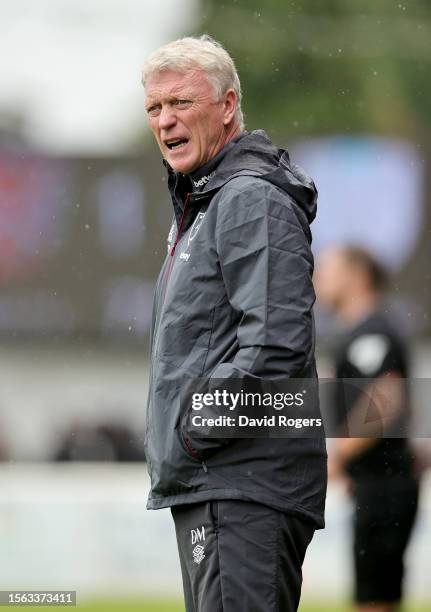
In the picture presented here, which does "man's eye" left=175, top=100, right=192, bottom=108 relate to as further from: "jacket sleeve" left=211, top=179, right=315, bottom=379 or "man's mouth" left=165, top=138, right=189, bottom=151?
"jacket sleeve" left=211, top=179, right=315, bottom=379

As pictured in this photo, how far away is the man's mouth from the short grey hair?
0.40 ft

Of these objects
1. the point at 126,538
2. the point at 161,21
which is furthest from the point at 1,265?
the point at 126,538

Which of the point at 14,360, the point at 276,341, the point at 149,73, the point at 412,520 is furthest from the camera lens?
the point at 14,360

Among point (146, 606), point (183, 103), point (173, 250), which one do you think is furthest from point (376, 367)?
point (146, 606)

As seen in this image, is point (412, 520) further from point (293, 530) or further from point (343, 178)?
point (343, 178)

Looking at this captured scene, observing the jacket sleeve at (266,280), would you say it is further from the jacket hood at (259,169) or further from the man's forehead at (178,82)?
the man's forehead at (178,82)

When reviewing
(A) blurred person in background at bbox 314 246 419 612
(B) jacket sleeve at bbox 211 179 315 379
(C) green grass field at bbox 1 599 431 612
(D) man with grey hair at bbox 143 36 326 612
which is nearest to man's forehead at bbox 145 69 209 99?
(D) man with grey hair at bbox 143 36 326 612

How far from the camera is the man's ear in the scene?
2.99 m

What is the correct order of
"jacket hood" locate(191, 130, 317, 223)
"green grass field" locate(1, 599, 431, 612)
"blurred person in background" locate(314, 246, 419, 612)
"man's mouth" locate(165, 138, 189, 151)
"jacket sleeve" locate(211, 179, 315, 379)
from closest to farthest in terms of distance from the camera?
"jacket sleeve" locate(211, 179, 315, 379) < "jacket hood" locate(191, 130, 317, 223) < "man's mouth" locate(165, 138, 189, 151) < "blurred person in background" locate(314, 246, 419, 612) < "green grass field" locate(1, 599, 431, 612)

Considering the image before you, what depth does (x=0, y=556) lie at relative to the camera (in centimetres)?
618

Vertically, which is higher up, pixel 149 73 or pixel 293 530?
pixel 149 73

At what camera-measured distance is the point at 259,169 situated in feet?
9.36

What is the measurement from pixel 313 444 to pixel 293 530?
182mm

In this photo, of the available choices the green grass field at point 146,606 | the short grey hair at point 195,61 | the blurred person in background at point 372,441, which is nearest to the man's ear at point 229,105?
the short grey hair at point 195,61
